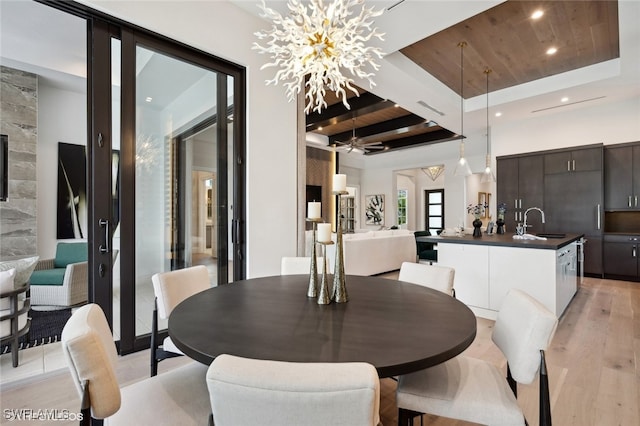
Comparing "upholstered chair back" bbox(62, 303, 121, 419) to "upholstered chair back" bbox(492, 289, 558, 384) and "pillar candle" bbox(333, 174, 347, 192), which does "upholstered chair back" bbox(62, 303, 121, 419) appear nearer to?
"pillar candle" bbox(333, 174, 347, 192)

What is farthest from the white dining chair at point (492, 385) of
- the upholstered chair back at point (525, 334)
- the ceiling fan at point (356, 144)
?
the ceiling fan at point (356, 144)

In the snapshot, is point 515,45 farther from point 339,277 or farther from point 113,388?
point 113,388

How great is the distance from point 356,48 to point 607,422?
8.86ft

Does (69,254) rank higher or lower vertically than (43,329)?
higher

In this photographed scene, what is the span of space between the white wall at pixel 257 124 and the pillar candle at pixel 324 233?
5.38ft

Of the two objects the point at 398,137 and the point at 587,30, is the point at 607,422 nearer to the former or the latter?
the point at 587,30

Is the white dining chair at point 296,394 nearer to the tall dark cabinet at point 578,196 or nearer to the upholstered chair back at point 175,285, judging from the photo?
the upholstered chair back at point 175,285

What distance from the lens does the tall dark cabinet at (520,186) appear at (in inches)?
231

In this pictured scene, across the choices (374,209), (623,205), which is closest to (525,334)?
(623,205)

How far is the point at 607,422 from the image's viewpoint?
171 centimetres

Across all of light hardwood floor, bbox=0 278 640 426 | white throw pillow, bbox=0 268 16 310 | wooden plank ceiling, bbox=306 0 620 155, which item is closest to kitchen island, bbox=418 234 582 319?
light hardwood floor, bbox=0 278 640 426

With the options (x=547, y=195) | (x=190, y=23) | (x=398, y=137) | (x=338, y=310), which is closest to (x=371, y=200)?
(x=398, y=137)

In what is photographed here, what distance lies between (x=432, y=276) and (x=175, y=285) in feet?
5.40

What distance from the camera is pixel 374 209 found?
1076cm
